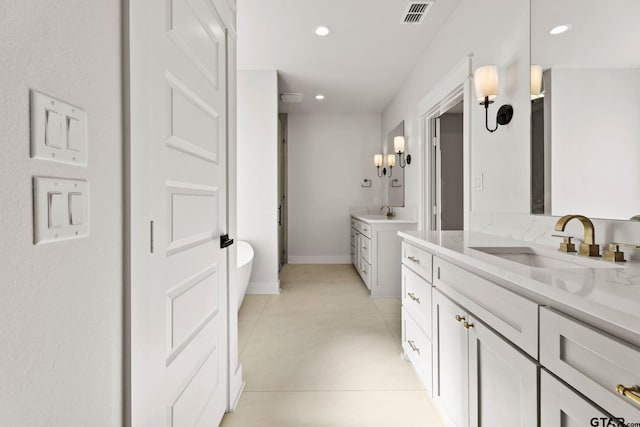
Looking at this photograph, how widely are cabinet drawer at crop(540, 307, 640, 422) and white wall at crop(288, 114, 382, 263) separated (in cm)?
500

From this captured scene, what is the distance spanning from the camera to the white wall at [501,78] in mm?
1801

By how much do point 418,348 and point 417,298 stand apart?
277 mm

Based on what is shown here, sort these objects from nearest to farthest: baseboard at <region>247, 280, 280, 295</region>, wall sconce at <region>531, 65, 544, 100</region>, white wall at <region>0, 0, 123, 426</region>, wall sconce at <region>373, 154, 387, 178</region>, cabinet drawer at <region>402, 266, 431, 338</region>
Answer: white wall at <region>0, 0, 123, 426</region> → wall sconce at <region>531, 65, 544, 100</region> → cabinet drawer at <region>402, 266, 431, 338</region> → baseboard at <region>247, 280, 280, 295</region> → wall sconce at <region>373, 154, 387, 178</region>

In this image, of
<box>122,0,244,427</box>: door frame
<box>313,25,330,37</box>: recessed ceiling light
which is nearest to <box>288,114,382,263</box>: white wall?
<box>313,25,330,37</box>: recessed ceiling light

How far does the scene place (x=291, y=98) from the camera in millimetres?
4750

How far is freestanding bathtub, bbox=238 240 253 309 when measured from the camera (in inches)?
122

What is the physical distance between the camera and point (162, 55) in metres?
0.97

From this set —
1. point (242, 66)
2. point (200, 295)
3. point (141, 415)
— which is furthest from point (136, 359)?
point (242, 66)

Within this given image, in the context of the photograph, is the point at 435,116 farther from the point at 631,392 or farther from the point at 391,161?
the point at 631,392

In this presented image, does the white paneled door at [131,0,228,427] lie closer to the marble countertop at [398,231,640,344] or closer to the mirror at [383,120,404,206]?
the marble countertop at [398,231,640,344]

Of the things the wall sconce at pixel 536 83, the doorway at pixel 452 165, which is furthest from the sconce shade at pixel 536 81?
the doorway at pixel 452 165

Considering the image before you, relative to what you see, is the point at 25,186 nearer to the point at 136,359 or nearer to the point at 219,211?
the point at 136,359

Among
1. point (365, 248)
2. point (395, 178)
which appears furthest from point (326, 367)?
point (395, 178)

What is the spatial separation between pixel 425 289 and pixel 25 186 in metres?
1.68
